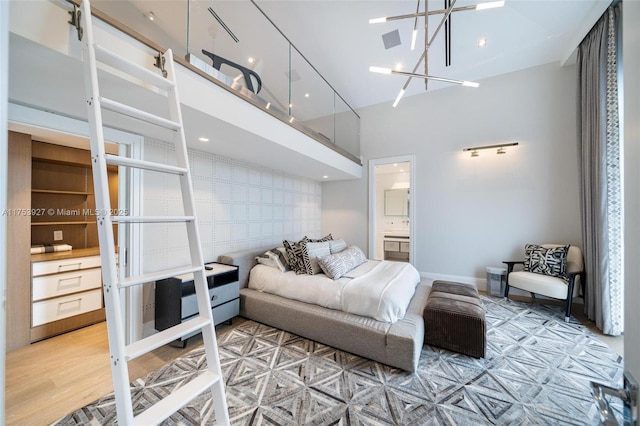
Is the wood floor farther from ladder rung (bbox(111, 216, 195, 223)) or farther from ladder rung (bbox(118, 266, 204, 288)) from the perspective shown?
ladder rung (bbox(111, 216, 195, 223))

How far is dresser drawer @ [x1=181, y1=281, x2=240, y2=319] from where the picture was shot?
90.7 inches

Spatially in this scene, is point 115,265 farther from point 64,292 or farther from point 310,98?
point 310,98

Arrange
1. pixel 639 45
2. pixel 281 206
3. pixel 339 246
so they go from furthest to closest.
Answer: pixel 281 206 < pixel 339 246 < pixel 639 45

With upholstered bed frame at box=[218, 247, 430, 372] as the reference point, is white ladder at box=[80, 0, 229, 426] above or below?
above

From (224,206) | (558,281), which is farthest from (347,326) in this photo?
(558,281)

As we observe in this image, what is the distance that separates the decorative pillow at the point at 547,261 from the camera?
3.10m

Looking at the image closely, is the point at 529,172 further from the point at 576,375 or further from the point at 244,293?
the point at 244,293

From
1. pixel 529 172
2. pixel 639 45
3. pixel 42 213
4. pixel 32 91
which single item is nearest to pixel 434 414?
pixel 639 45

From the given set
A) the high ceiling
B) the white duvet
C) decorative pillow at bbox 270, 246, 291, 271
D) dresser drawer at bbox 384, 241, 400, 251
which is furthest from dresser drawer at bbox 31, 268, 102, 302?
dresser drawer at bbox 384, 241, 400, 251

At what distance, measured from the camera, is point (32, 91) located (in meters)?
1.54

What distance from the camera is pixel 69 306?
8.49 feet

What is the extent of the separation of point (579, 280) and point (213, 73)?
181 inches

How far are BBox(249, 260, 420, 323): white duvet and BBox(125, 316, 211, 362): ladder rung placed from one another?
1477 mm

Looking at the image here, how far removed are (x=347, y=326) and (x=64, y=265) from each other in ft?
9.97
